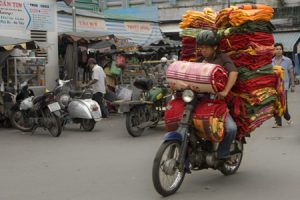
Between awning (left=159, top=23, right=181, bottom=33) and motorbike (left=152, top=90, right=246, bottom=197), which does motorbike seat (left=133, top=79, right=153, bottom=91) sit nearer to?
motorbike (left=152, top=90, right=246, bottom=197)

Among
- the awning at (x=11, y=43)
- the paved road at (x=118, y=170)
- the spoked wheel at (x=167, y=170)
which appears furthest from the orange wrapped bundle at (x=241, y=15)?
the awning at (x=11, y=43)

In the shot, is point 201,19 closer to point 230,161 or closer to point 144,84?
point 230,161

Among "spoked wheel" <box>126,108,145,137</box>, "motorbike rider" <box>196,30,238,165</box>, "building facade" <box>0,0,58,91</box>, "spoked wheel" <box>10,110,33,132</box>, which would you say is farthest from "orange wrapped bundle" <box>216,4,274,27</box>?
"building facade" <box>0,0,58,91</box>

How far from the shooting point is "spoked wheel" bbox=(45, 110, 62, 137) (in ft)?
35.3

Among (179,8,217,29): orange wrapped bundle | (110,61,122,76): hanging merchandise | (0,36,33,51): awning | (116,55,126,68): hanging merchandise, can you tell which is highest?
(179,8,217,29): orange wrapped bundle

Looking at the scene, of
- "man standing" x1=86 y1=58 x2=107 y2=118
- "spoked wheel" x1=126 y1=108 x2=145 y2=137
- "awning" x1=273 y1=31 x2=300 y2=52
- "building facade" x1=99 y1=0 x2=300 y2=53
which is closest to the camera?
"spoked wheel" x1=126 y1=108 x2=145 y2=137

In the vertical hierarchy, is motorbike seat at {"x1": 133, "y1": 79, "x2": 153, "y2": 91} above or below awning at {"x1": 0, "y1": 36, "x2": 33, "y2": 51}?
below

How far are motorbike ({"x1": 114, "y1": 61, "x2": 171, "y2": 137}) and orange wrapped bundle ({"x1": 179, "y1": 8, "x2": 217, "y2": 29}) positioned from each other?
4381 mm

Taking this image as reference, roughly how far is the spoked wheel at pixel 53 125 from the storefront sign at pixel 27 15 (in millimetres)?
4797

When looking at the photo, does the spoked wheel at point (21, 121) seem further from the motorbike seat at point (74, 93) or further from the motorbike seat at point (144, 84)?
the motorbike seat at point (144, 84)

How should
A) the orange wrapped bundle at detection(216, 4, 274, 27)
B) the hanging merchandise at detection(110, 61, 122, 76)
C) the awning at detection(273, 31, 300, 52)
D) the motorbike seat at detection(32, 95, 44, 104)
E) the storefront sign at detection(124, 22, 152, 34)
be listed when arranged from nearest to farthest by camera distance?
the orange wrapped bundle at detection(216, 4, 274, 27) → the motorbike seat at detection(32, 95, 44, 104) → the hanging merchandise at detection(110, 61, 122, 76) → the storefront sign at detection(124, 22, 152, 34) → the awning at detection(273, 31, 300, 52)

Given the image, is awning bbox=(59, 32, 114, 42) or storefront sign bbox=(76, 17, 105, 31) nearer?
awning bbox=(59, 32, 114, 42)

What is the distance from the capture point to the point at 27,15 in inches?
603

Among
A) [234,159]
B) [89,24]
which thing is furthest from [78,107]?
[89,24]
